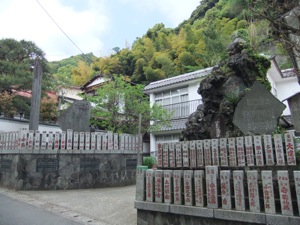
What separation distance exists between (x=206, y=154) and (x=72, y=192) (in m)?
6.36

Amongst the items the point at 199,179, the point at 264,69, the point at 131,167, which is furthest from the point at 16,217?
the point at 264,69

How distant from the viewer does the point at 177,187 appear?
5.57 metres

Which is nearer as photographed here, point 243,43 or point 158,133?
point 243,43

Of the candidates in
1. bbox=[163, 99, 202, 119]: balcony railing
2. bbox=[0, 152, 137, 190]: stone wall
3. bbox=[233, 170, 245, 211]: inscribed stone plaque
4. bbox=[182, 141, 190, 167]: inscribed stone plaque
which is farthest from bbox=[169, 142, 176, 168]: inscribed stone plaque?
bbox=[163, 99, 202, 119]: balcony railing

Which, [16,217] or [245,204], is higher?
[245,204]

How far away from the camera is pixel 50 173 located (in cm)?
1021

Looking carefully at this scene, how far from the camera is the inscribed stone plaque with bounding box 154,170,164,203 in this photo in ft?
18.9

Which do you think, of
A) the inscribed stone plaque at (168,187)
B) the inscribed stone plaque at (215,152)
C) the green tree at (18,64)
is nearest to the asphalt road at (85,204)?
the inscribed stone plaque at (168,187)

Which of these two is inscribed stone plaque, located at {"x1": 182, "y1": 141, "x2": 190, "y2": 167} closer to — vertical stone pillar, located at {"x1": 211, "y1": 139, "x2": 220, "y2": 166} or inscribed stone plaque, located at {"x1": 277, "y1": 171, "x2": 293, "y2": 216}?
vertical stone pillar, located at {"x1": 211, "y1": 139, "x2": 220, "y2": 166}

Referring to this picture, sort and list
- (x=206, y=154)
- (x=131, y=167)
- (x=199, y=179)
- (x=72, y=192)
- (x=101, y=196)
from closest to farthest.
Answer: (x=199, y=179)
(x=206, y=154)
(x=101, y=196)
(x=72, y=192)
(x=131, y=167)

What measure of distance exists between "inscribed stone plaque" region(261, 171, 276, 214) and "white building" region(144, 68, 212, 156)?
1408cm

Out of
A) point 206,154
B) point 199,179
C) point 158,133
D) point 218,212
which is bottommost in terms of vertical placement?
point 218,212

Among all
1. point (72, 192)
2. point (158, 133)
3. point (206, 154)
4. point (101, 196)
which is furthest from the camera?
point (158, 133)

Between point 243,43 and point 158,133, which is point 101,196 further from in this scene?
point 158,133
